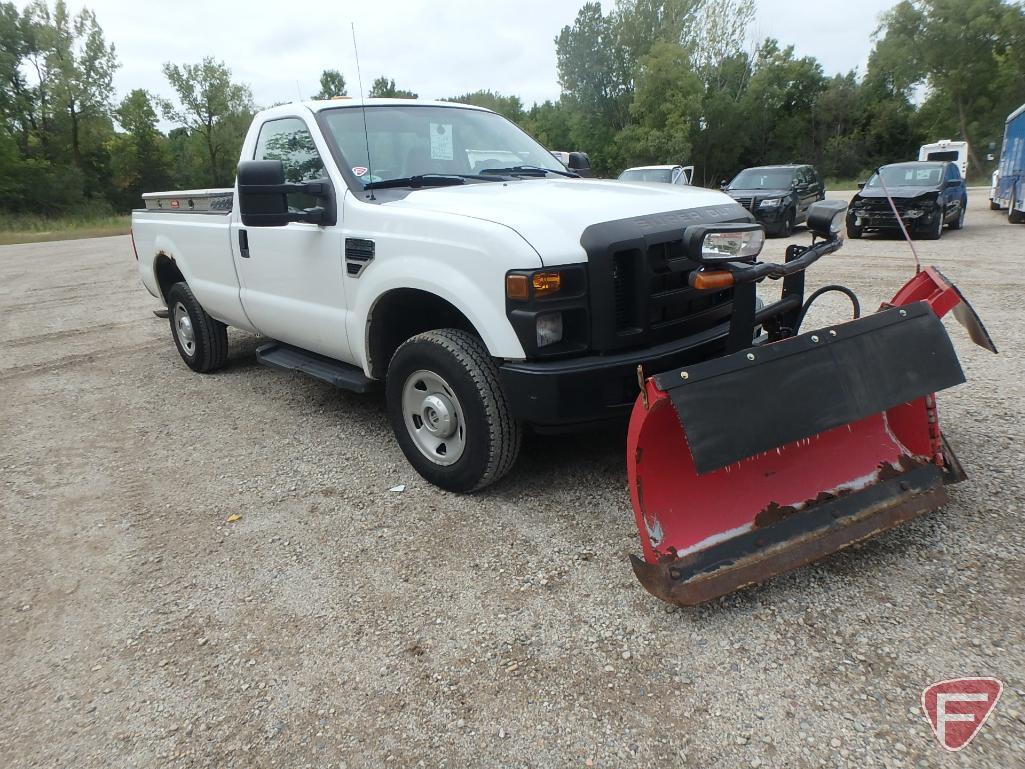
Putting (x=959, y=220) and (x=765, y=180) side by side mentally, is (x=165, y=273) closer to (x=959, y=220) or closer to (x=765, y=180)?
(x=765, y=180)

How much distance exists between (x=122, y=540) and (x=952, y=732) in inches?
143

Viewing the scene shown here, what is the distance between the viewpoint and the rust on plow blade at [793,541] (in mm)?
2586

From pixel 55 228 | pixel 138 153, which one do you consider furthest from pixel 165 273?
pixel 138 153

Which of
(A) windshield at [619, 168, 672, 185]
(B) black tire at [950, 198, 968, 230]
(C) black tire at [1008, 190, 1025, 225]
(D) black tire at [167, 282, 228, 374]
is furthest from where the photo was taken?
(A) windshield at [619, 168, 672, 185]

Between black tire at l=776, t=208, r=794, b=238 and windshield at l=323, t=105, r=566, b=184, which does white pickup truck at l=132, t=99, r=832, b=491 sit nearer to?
windshield at l=323, t=105, r=566, b=184

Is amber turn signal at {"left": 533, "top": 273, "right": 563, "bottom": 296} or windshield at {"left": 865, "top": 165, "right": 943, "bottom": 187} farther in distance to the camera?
windshield at {"left": 865, "top": 165, "right": 943, "bottom": 187}

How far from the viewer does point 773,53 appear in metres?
53.9

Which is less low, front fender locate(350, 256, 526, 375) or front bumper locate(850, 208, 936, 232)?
front fender locate(350, 256, 526, 375)

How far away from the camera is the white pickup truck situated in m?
3.12

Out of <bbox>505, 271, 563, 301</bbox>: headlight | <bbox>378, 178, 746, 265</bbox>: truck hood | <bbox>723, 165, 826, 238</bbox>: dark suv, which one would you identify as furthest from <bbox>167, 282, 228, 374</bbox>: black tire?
<bbox>723, 165, 826, 238</bbox>: dark suv

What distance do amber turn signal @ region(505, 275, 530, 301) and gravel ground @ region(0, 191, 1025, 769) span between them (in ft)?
3.78

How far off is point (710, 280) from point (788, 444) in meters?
0.74

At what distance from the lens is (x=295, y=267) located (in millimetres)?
4461

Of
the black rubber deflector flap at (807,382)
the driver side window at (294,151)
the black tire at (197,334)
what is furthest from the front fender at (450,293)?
the black tire at (197,334)
